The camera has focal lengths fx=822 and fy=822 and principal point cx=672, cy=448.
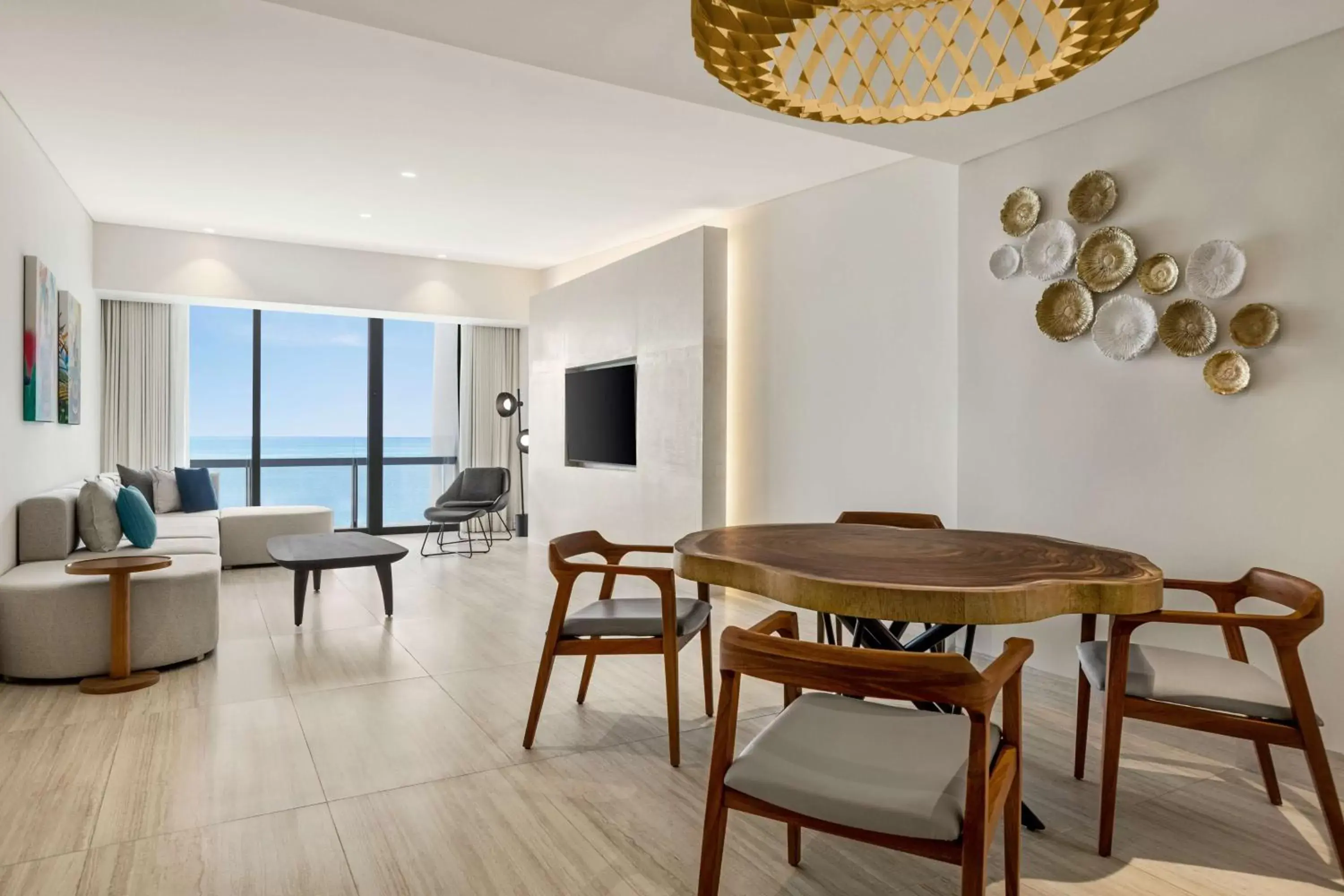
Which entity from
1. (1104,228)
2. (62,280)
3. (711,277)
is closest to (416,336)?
(62,280)

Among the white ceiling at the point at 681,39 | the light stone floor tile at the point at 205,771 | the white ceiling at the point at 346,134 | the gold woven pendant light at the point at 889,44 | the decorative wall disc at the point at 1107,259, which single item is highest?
the white ceiling at the point at 346,134

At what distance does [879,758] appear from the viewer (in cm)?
163

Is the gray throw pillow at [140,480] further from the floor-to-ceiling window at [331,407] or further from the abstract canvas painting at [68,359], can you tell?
the floor-to-ceiling window at [331,407]

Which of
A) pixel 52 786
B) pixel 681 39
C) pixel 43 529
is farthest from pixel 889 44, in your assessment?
pixel 43 529

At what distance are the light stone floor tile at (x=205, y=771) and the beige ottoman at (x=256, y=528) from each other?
3.53m

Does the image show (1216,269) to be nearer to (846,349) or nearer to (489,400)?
(846,349)

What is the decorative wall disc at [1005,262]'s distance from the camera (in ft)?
12.5

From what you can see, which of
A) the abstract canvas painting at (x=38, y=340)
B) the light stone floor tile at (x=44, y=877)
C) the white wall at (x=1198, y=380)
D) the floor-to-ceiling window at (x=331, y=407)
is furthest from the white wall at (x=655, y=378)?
the light stone floor tile at (x=44, y=877)

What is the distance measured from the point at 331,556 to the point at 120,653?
1.23 metres

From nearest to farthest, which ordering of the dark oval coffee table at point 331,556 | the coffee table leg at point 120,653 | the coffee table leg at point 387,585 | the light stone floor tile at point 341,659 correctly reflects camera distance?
the coffee table leg at point 120,653
the light stone floor tile at point 341,659
the dark oval coffee table at point 331,556
the coffee table leg at point 387,585

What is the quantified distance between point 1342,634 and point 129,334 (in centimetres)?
894

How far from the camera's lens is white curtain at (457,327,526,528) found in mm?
9086

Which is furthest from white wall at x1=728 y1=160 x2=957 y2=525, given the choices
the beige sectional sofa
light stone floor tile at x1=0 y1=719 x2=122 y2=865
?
light stone floor tile at x1=0 y1=719 x2=122 y2=865

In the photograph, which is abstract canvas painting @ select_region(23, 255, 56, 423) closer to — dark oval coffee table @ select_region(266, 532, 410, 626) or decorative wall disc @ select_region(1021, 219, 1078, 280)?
dark oval coffee table @ select_region(266, 532, 410, 626)
